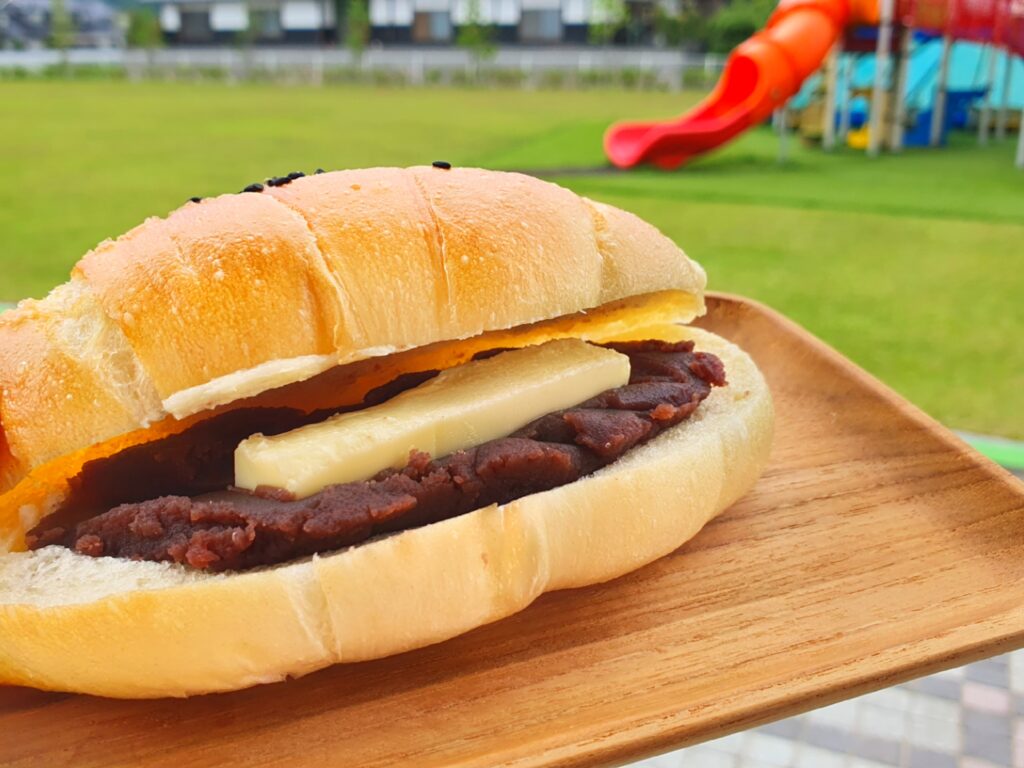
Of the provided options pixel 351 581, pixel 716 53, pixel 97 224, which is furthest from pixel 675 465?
pixel 716 53

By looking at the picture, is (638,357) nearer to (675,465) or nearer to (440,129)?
A: (675,465)

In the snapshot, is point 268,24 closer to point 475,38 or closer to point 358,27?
point 358,27

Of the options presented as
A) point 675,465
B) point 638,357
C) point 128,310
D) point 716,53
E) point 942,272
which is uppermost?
point 716,53

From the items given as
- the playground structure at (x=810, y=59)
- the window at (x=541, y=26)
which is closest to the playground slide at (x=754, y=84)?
the playground structure at (x=810, y=59)

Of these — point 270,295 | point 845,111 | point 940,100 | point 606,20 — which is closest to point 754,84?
point 940,100

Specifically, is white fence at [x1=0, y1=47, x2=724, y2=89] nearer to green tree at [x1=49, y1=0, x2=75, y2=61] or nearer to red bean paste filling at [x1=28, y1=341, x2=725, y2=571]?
green tree at [x1=49, y1=0, x2=75, y2=61]

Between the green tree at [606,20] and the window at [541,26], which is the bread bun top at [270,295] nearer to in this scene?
the green tree at [606,20]

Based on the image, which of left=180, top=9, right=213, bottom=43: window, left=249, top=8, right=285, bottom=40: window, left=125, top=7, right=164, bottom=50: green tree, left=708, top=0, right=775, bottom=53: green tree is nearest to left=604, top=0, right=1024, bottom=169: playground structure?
left=708, top=0, right=775, bottom=53: green tree
